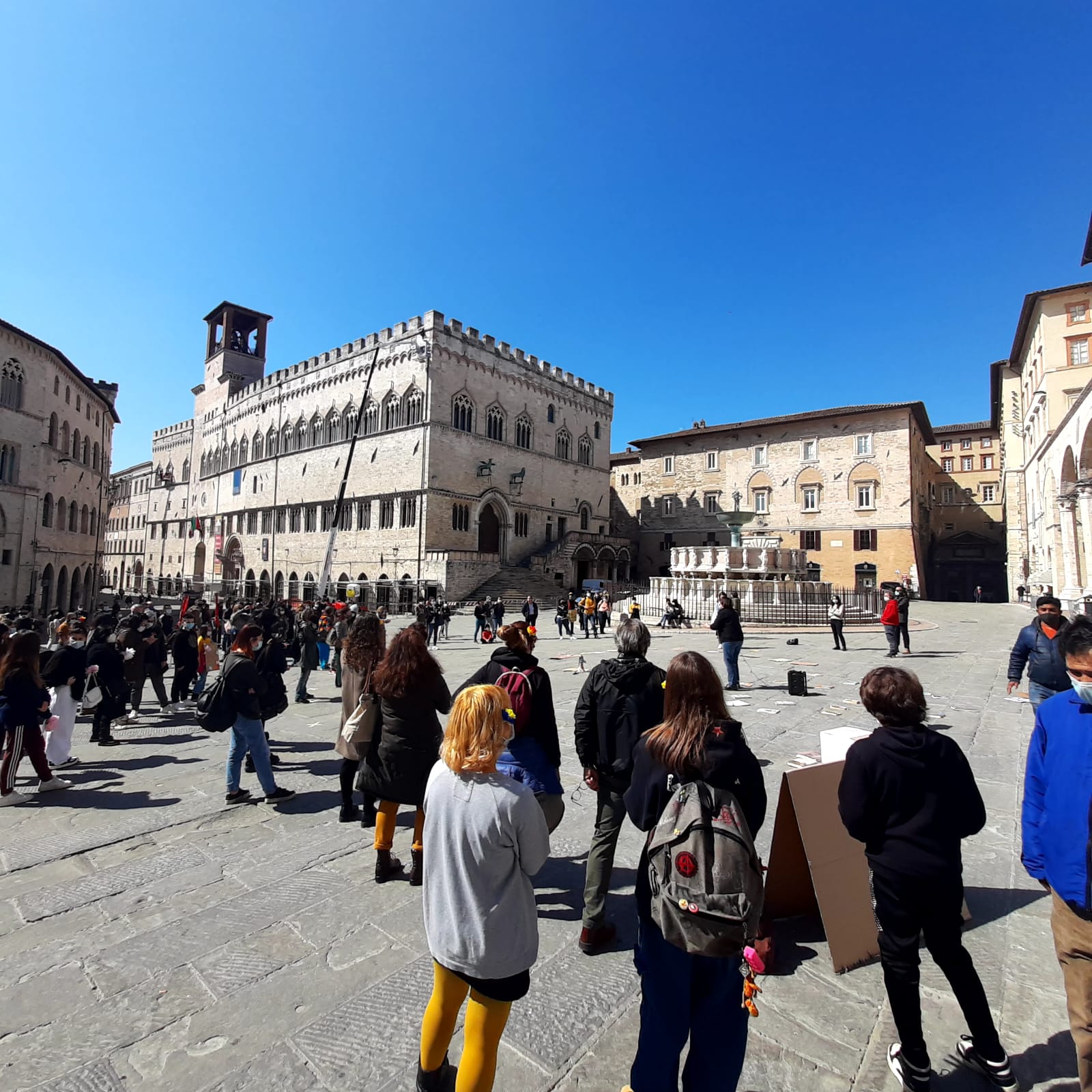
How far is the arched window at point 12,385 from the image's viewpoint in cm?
2847

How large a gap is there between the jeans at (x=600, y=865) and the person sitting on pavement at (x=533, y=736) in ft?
0.89

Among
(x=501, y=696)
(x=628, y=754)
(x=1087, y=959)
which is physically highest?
(x=501, y=696)

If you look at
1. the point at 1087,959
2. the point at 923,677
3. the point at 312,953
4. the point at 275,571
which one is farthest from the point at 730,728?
the point at 275,571

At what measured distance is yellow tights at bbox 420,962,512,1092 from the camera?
2016 millimetres

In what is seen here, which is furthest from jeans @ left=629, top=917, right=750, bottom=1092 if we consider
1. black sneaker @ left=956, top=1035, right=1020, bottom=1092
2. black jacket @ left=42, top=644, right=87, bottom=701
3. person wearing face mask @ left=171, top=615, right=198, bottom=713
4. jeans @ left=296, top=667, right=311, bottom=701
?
person wearing face mask @ left=171, top=615, right=198, bottom=713

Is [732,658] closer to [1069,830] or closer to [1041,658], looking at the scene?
[1041,658]

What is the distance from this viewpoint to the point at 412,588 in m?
34.7

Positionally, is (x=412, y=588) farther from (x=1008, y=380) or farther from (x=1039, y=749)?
(x=1008, y=380)

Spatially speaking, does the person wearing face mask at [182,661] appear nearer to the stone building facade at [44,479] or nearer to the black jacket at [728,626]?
the black jacket at [728,626]

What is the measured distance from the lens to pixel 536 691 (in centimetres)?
352

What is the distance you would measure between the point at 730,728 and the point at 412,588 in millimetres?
33483

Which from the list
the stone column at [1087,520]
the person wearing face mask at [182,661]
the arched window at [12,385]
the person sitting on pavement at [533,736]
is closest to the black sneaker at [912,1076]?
the person sitting on pavement at [533,736]

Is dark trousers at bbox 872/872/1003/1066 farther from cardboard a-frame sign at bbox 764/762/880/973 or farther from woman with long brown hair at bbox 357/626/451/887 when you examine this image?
woman with long brown hair at bbox 357/626/451/887

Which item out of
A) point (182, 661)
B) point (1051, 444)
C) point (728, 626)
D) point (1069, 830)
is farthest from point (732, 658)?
point (1051, 444)
